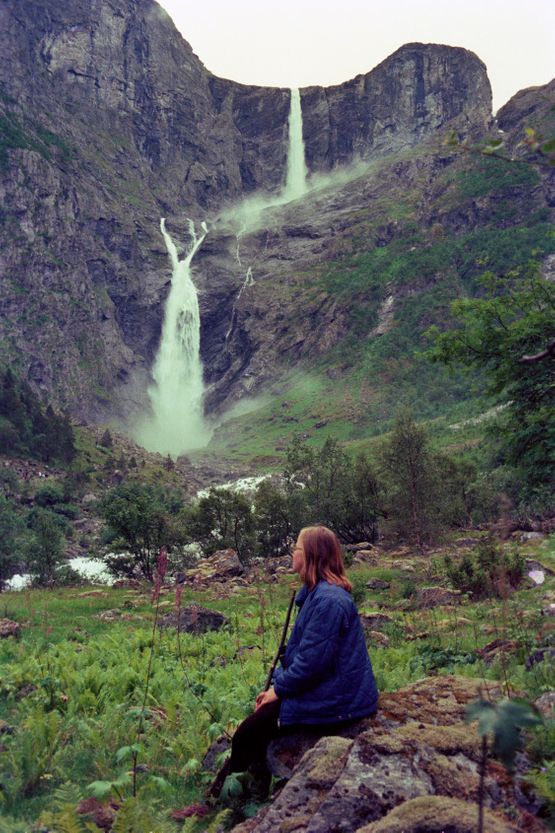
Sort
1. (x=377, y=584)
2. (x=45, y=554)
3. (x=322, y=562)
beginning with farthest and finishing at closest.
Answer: (x=45, y=554), (x=377, y=584), (x=322, y=562)

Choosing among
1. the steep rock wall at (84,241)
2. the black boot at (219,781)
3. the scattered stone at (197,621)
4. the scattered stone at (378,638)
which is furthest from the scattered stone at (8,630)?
the steep rock wall at (84,241)

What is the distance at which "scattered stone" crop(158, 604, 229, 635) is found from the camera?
45.9 feet

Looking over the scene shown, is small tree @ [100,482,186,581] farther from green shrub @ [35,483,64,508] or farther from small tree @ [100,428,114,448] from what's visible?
small tree @ [100,428,114,448]

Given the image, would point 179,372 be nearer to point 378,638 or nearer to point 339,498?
point 339,498

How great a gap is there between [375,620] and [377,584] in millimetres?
9310

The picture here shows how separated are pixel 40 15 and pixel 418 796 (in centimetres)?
22948

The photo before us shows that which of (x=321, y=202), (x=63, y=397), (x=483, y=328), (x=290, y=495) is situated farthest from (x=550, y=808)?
(x=321, y=202)

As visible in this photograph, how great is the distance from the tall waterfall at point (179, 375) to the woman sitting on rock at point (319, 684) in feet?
483

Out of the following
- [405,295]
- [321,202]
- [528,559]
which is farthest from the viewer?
[321,202]

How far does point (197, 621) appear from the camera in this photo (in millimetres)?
14438

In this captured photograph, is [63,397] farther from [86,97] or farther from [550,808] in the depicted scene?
[550,808]

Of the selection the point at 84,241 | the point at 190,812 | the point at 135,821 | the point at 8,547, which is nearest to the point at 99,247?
Answer: the point at 84,241

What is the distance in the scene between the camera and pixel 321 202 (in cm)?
19662

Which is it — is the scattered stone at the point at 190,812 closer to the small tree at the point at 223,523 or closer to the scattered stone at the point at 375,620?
the scattered stone at the point at 375,620
